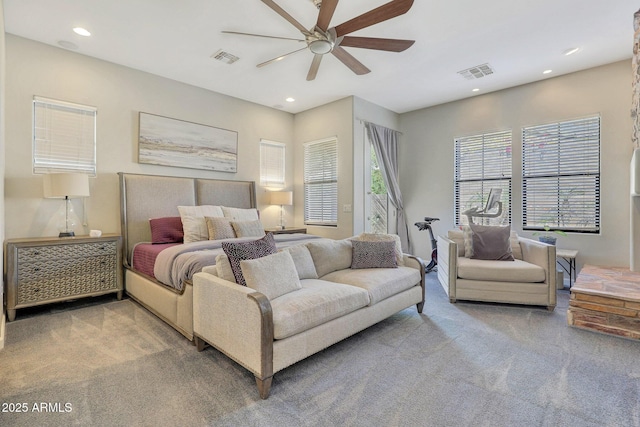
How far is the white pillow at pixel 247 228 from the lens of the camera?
396 cm

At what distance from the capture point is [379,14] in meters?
2.34

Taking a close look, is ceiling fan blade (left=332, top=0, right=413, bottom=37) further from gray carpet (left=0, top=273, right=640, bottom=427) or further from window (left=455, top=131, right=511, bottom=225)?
window (left=455, top=131, right=511, bottom=225)

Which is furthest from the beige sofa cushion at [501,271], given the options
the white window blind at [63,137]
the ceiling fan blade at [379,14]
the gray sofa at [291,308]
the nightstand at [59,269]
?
the white window blind at [63,137]

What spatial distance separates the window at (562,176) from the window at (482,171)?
0.25 m

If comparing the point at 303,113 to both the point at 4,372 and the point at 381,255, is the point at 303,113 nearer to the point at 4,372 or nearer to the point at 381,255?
the point at 381,255

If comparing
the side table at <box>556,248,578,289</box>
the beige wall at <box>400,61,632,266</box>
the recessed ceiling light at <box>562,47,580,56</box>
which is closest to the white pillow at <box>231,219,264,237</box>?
the beige wall at <box>400,61,632,266</box>

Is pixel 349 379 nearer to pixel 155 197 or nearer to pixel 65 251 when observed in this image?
pixel 65 251

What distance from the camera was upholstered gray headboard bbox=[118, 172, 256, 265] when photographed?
397cm

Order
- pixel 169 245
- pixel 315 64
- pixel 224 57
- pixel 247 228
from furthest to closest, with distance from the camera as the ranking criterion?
pixel 247 228 < pixel 224 57 < pixel 169 245 < pixel 315 64

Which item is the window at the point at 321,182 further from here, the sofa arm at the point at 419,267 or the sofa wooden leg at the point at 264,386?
the sofa wooden leg at the point at 264,386

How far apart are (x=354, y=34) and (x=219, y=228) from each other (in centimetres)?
280

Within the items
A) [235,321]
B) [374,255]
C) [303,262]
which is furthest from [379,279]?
[235,321]

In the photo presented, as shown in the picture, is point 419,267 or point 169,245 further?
point 169,245

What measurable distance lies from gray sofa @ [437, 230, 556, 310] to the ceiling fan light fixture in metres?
2.53
